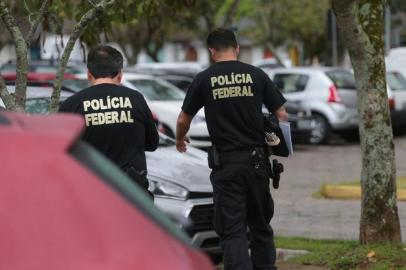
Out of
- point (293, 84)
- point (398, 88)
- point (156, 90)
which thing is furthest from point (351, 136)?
point (156, 90)

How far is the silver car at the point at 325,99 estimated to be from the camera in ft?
66.9

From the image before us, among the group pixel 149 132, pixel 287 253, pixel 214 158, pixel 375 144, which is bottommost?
pixel 287 253

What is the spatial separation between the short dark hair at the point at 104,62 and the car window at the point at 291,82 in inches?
592

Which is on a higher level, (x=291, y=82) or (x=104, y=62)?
(x=104, y=62)

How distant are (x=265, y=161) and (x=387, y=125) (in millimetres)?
1734

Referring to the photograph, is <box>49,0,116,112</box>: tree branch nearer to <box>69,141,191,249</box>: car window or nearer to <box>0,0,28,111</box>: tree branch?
<box>0,0,28,111</box>: tree branch

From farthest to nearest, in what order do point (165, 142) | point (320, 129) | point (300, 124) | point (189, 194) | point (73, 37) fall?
point (320, 129) → point (300, 124) → point (165, 142) → point (189, 194) → point (73, 37)

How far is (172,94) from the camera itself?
61.6ft

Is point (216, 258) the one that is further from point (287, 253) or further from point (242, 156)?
point (242, 156)

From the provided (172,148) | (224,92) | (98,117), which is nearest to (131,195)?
(98,117)

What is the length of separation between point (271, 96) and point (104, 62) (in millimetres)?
1298

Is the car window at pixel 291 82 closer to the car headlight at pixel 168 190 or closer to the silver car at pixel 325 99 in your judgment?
the silver car at pixel 325 99

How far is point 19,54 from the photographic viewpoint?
6.63m

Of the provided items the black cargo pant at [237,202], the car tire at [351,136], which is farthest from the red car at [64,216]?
Result: the car tire at [351,136]
